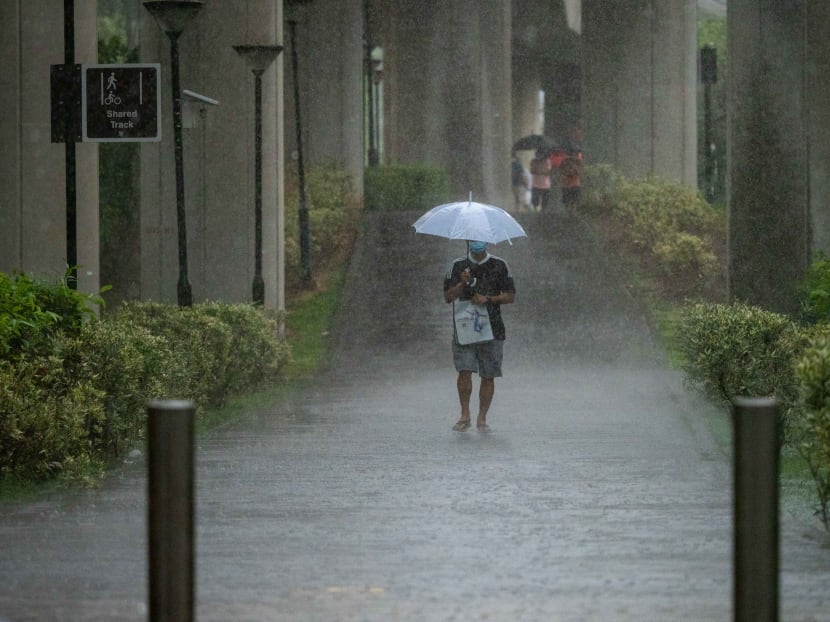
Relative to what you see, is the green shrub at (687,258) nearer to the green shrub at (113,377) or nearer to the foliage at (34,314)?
the green shrub at (113,377)

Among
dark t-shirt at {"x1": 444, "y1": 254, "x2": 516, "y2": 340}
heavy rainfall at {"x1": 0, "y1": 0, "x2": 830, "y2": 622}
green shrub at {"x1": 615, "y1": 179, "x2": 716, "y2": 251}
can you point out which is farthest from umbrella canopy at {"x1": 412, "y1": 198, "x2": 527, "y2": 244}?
green shrub at {"x1": 615, "y1": 179, "x2": 716, "y2": 251}

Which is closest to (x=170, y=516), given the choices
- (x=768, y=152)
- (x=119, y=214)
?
(x=768, y=152)

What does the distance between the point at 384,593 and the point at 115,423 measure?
4.97 meters

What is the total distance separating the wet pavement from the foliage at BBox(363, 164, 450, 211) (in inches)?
808

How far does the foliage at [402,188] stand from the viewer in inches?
1531

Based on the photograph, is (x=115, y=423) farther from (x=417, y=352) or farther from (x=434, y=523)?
(x=417, y=352)

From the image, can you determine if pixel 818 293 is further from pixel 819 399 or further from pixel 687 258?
pixel 687 258

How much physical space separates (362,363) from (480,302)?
8.27 m

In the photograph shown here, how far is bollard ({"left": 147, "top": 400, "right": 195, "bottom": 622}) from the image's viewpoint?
206 inches

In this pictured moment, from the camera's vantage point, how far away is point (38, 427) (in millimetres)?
10375

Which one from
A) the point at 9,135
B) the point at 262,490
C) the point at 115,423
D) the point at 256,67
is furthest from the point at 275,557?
the point at 256,67

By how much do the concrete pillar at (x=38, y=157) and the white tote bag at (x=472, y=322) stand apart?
11.3 feet

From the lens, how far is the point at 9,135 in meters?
15.5

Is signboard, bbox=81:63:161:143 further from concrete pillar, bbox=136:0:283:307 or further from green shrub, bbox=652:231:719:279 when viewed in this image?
green shrub, bbox=652:231:719:279
